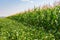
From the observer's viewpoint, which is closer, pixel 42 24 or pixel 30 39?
pixel 30 39

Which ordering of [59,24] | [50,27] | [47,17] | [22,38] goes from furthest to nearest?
[47,17]
[50,27]
[59,24]
[22,38]

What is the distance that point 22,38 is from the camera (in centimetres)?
748

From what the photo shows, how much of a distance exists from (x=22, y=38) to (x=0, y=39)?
75 centimetres

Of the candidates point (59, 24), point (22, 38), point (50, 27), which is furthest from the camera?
point (50, 27)

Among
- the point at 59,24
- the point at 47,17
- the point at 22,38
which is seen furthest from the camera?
the point at 47,17

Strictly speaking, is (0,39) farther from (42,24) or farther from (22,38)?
(42,24)

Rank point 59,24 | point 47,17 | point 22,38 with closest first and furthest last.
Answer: point 22,38, point 59,24, point 47,17

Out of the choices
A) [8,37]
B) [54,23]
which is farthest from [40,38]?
[54,23]

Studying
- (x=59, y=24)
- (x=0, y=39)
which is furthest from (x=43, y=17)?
(x=0, y=39)

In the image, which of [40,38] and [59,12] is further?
[59,12]

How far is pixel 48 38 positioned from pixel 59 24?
1404 mm

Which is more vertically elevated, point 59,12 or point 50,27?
point 59,12

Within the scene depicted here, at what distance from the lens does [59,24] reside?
8.92m

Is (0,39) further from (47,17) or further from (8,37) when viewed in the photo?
(47,17)
